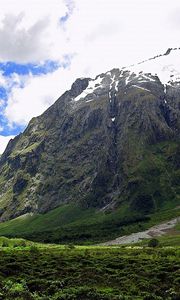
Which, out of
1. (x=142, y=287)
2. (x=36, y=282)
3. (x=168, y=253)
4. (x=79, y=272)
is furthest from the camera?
(x=168, y=253)

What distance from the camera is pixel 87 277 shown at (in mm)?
59750

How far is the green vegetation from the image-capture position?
167 ft

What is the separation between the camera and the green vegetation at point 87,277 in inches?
2000

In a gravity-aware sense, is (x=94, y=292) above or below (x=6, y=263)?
below

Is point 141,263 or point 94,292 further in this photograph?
point 141,263

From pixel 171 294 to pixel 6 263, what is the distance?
29.3 m

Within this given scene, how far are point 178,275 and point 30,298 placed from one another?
2016 centimetres

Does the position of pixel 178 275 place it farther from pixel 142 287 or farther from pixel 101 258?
pixel 101 258

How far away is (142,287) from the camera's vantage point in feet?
177

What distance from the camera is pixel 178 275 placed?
58875 millimetres

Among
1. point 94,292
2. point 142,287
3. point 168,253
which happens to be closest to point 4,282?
point 94,292

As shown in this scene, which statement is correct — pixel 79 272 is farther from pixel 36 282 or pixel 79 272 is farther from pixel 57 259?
pixel 57 259

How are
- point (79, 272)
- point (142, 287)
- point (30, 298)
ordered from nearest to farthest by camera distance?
point (30, 298), point (142, 287), point (79, 272)

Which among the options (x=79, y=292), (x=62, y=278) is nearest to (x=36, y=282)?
(x=62, y=278)
